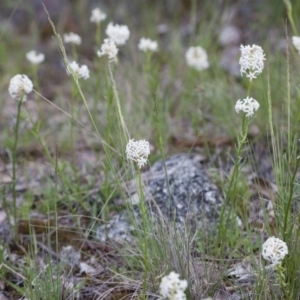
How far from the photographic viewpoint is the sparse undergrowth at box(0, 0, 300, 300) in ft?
5.62

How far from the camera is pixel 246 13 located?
4.46m

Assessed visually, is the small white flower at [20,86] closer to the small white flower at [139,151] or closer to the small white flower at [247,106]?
the small white flower at [139,151]

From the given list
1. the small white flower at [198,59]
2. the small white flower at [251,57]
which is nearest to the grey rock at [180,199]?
the small white flower at [251,57]

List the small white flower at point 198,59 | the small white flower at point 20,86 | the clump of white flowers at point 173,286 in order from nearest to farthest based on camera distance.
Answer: the clump of white flowers at point 173,286 < the small white flower at point 20,86 < the small white flower at point 198,59

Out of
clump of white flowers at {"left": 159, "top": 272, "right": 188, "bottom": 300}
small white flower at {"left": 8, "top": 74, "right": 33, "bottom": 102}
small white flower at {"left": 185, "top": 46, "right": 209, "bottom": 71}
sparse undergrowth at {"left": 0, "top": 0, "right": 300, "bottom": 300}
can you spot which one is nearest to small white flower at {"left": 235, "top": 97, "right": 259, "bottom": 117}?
sparse undergrowth at {"left": 0, "top": 0, "right": 300, "bottom": 300}

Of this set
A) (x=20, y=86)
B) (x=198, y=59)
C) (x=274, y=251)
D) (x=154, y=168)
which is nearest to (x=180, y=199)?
(x=154, y=168)

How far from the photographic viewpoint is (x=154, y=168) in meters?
2.50

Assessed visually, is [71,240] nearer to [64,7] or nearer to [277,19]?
[277,19]

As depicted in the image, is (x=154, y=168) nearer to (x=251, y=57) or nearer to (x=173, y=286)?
(x=251, y=57)

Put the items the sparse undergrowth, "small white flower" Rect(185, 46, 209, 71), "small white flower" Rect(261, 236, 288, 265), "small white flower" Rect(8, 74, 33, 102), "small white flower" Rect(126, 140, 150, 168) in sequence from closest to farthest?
"small white flower" Rect(261, 236, 288, 265) < "small white flower" Rect(126, 140, 150, 168) < the sparse undergrowth < "small white flower" Rect(8, 74, 33, 102) < "small white flower" Rect(185, 46, 209, 71)

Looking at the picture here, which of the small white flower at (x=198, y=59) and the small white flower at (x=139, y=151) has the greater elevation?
the small white flower at (x=198, y=59)

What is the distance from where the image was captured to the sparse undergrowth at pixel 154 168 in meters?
1.71

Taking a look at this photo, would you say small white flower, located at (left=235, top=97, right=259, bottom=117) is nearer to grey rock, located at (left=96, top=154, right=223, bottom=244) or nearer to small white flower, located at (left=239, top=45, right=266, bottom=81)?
small white flower, located at (left=239, top=45, right=266, bottom=81)

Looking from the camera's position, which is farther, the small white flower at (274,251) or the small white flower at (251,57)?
the small white flower at (251,57)
